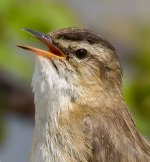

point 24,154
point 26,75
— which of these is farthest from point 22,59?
point 24,154

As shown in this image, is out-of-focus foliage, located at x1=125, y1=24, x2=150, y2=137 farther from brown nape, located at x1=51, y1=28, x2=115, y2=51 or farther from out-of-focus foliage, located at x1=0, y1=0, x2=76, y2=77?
brown nape, located at x1=51, y1=28, x2=115, y2=51

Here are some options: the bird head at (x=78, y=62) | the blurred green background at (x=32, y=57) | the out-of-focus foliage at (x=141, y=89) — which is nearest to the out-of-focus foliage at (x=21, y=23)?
the blurred green background at (x=32, y=57)

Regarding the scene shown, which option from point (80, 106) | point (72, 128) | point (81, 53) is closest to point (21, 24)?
point (81, 53)

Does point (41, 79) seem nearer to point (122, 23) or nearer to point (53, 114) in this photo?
point (53, 114)

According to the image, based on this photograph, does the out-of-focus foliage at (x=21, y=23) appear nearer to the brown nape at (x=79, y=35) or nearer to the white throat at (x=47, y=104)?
the brown nape at (x=79, y=35)

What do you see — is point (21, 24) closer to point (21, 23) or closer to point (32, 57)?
point (21, 23)

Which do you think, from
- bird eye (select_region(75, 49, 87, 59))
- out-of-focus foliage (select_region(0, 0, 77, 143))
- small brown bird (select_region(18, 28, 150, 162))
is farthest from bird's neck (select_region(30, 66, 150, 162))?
out-of-focus foliage (select_region(0, 0, 77, 143))

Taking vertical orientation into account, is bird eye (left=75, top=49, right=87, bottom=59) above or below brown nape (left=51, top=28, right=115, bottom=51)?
below

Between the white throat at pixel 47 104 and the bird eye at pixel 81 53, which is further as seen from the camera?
the bird eye at pixel 81 53
